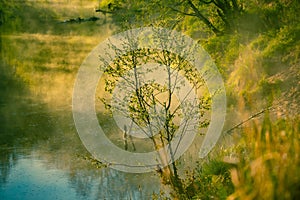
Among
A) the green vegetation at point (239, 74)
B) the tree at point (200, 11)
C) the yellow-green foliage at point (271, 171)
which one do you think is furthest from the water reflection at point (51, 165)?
the yellow-green foliage at point (271, 171)

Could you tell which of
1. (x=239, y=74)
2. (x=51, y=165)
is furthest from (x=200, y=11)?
(x=51, y=165)

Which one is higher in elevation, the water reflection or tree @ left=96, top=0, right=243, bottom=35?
tree @ left=96, top=0, right=243, bottom=35

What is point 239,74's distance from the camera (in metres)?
15.9

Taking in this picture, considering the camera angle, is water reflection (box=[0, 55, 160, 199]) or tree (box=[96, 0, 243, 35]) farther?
tree (box=[96, 0, 243, 35])

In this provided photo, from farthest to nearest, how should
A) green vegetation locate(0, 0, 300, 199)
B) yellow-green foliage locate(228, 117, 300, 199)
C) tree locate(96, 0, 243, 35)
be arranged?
tree locate(96, 0, 243, 35)
green vegetation locate(0, 0, 300, 199)
yellow-green foliage locate(228, 117, 300, 199)

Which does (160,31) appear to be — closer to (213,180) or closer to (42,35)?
(213,180)

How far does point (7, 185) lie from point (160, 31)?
5915 mm

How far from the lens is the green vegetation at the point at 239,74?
5398 mm

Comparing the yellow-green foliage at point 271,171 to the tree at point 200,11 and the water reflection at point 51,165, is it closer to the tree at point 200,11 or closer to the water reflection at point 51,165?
the water reflection at point 51,165

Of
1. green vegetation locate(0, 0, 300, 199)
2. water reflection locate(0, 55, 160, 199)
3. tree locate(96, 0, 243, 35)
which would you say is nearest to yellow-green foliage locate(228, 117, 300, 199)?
green vegetation locate(0, 0, 300, 199)

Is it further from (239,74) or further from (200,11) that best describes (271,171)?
(200,11)

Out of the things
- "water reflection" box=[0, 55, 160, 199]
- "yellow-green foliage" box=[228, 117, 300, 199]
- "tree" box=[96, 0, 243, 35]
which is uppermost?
"tree" box=[96, 0, 243, 35]

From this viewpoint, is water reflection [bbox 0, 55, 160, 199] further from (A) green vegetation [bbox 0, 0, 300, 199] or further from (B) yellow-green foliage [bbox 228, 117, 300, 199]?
(B) yellow-green foliage [bbox 228, 117, 300, 199]

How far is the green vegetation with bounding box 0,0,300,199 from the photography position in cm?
540
